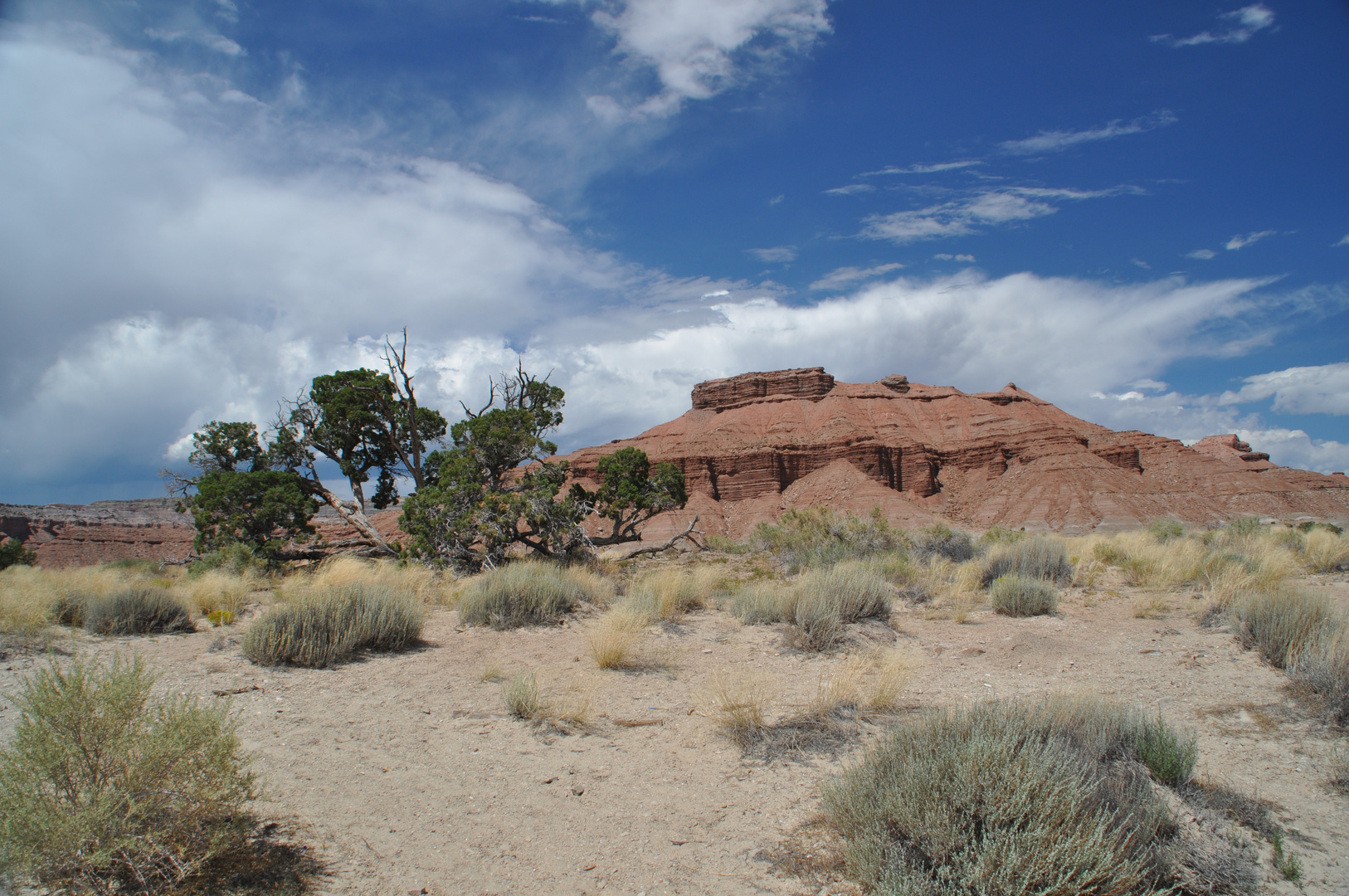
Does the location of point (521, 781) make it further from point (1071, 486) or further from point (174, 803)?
point (1071, 486)

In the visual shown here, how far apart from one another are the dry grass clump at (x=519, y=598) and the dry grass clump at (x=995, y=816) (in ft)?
Result: 23.1

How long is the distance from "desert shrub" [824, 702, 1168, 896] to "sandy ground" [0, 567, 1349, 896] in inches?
17.7

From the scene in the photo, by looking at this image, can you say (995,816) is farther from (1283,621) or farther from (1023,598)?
(1023,598)

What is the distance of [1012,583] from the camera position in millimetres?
11609

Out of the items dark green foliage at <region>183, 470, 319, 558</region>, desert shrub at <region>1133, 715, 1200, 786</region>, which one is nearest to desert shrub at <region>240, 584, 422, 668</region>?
desert shrub at <region>1133, 715, 1200, 786</region>

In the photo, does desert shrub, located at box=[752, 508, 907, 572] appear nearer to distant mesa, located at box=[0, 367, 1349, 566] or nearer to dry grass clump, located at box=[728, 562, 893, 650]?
dry grass clump, located at box=[728, 562, 893, 650]

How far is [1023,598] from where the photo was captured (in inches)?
442

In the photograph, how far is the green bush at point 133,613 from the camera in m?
8.97

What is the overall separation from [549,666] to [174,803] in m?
4.87

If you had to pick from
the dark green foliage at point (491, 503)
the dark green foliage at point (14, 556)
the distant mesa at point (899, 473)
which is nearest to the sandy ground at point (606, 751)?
the dark green foliage at point (491, 503)

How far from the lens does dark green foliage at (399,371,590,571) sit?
16.1 metres

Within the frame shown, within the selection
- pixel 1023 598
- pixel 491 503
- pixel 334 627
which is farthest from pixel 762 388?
pixel 334 627

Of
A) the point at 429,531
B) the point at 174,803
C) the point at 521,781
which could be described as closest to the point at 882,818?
the point at 521,781

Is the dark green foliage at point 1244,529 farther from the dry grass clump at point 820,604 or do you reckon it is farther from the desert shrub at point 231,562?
the desert shrub at point 231,562
